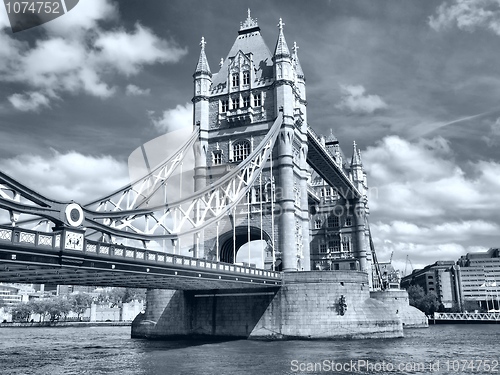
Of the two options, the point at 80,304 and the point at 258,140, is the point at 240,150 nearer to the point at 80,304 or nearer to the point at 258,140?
the point at 258,140

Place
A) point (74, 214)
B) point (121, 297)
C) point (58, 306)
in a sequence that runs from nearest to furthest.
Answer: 1. point (74, 214)
2. point (58, 306)
3. point (121, 297)

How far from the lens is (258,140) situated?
57.3 meters

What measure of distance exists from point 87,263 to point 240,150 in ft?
114

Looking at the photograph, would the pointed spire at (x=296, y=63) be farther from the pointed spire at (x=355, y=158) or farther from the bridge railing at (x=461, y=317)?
the bridge railing at (x=461, y=317)

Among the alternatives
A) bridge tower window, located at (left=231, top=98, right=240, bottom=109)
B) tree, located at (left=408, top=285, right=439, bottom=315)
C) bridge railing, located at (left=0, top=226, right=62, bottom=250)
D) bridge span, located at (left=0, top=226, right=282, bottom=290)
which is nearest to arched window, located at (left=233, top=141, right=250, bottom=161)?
bridge tower window, located at (left=231, top=98, right=240, bottom=109)

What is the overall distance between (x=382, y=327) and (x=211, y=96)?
3219 cm

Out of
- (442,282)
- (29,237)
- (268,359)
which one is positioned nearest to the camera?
(29,237)

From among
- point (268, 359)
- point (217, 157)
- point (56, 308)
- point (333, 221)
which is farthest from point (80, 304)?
Result: point (268, 359)

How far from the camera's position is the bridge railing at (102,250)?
68.6ft

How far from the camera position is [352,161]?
103875 mm

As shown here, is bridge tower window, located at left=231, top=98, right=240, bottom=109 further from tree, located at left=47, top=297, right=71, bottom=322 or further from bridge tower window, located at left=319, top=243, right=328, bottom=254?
tree, located at left=47, top=297, right=71, bottom=322

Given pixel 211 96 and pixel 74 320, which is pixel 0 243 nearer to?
pixel 211 96

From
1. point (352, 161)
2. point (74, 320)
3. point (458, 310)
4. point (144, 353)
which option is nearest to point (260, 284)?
point (144, 353)

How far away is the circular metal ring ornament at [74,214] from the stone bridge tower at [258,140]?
2963cm
